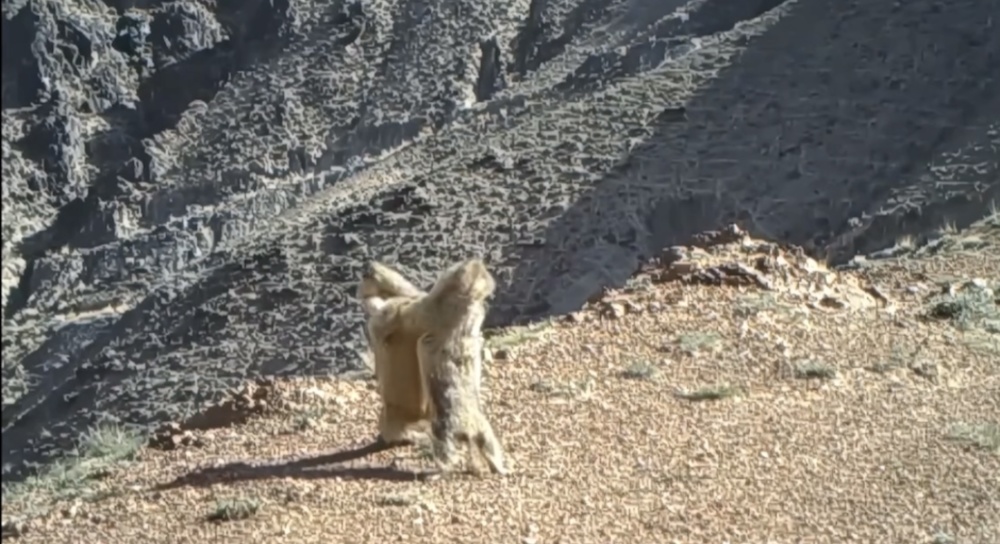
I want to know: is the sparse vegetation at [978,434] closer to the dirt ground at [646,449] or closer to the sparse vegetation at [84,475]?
the dirt ground at [646,449]

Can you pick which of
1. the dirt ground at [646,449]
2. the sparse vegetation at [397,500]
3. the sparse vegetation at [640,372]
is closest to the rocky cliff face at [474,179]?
the dirt ground at [646,449]

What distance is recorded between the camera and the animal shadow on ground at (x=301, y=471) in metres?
7.32

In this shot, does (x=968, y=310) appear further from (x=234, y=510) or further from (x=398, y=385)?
(x=234, y=510)

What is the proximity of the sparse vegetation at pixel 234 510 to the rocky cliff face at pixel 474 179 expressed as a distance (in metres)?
8.69

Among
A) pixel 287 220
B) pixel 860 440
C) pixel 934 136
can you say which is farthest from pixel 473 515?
pixel 287 220

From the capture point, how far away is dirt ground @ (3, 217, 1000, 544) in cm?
672

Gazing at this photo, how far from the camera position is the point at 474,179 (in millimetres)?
29281

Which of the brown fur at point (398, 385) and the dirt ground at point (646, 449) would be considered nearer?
the dirt ground at point (646, 449)

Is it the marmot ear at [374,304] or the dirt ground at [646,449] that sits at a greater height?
the marmot ear at [374,304]

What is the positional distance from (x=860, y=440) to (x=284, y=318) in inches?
700

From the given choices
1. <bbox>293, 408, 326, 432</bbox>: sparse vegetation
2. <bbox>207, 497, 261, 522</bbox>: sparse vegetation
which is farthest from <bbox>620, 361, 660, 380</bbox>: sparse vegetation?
<bbox>207, 497, 261, 522</bbox>: sparse vegetation

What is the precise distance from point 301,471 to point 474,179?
21972 millimetres

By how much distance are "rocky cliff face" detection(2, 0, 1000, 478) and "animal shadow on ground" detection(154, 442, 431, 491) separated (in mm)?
7929

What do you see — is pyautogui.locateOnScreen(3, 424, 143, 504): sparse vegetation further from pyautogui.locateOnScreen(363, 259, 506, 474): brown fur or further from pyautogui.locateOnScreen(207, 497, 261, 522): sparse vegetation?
pyautogui.locateOnScreen(363, 259, 506, 474): brown fur
